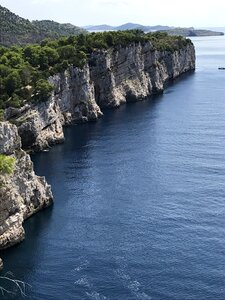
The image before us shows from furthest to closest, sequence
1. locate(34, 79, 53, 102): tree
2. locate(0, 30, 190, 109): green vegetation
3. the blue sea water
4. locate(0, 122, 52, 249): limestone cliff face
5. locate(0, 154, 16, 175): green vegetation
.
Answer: locate(34, 79, 53, 102): tree → locate(0, 30, 190, 109): green vegetation → locate(0, 154, 16, 175): green vegetation → locate(0, 122, 52, 249): limestone cliff face → the blue sea water

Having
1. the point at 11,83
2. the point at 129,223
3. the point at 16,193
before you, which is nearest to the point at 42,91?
the point at 11,83

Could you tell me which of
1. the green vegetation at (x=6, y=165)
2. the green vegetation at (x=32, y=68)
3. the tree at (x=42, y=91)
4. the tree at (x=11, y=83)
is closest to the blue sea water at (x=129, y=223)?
the green vegetation at (x=6, y=165)

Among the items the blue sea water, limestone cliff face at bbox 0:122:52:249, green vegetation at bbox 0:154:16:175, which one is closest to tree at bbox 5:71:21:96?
the blue sea water

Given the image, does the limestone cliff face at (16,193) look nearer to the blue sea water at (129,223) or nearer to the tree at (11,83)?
the blue sea water at (129,223)

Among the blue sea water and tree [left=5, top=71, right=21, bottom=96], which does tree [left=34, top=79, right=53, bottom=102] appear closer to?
tree [left=5, top=71, right=21, bottom=96]

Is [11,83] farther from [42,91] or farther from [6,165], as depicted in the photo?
[6,165]

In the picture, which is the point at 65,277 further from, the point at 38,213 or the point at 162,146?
the point at 162,146
